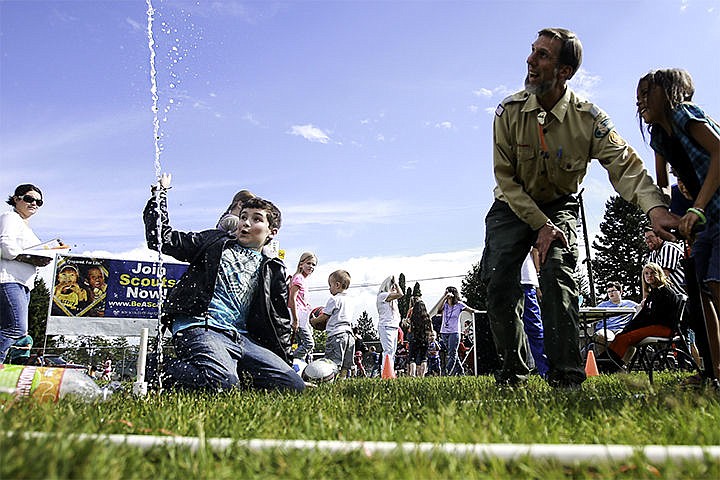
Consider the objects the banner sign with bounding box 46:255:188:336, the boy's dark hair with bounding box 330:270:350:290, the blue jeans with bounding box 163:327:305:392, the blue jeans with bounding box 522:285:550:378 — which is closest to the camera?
the blue jeans with bounding box 163:327:305:392

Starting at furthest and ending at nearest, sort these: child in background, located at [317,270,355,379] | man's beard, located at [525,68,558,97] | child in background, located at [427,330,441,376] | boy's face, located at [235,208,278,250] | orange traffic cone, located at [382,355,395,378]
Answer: child in background, located at [427,330,441,376], orange traffic cone, located at [382,355,395,378], child in background, located at [317,270,355,379], boy's face, located at [235,208,278,250], man's beard, located at [525,68,558,97]

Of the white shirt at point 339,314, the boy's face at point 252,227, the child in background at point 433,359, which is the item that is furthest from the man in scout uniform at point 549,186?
the child in background at point 433,359

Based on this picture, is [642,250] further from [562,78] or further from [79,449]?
[79,449]

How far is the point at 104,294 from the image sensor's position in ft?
53.1

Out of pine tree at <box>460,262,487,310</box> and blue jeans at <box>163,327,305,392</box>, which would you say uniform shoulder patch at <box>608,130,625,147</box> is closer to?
blue jeans at <box>163,327,305,392</box>

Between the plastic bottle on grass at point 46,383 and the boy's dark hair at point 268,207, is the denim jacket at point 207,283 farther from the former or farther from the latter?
the plastic bottle on grass at point 46,383

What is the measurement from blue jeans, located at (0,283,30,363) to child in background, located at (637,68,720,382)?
5.72m

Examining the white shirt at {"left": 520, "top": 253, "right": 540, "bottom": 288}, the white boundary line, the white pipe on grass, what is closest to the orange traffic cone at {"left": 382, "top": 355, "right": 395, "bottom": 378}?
the white shirt at {"left": 520, "top": 253, "right": 540, "bottom": 288}

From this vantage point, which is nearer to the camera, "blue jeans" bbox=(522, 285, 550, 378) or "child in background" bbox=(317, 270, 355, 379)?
"blue jeans" bbox=(522, 285, 550, 378)

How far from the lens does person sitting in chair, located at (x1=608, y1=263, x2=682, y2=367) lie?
6.64 metres

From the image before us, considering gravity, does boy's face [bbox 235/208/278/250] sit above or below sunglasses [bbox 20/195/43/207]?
below

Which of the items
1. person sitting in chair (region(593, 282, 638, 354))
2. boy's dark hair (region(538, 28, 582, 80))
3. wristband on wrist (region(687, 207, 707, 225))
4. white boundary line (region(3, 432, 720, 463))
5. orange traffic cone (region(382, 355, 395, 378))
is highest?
boy's dark hair (region(538, 28, 582, 80))

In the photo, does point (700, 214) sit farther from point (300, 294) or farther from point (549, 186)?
point (300, 294)

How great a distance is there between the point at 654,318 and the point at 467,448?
5.95m
